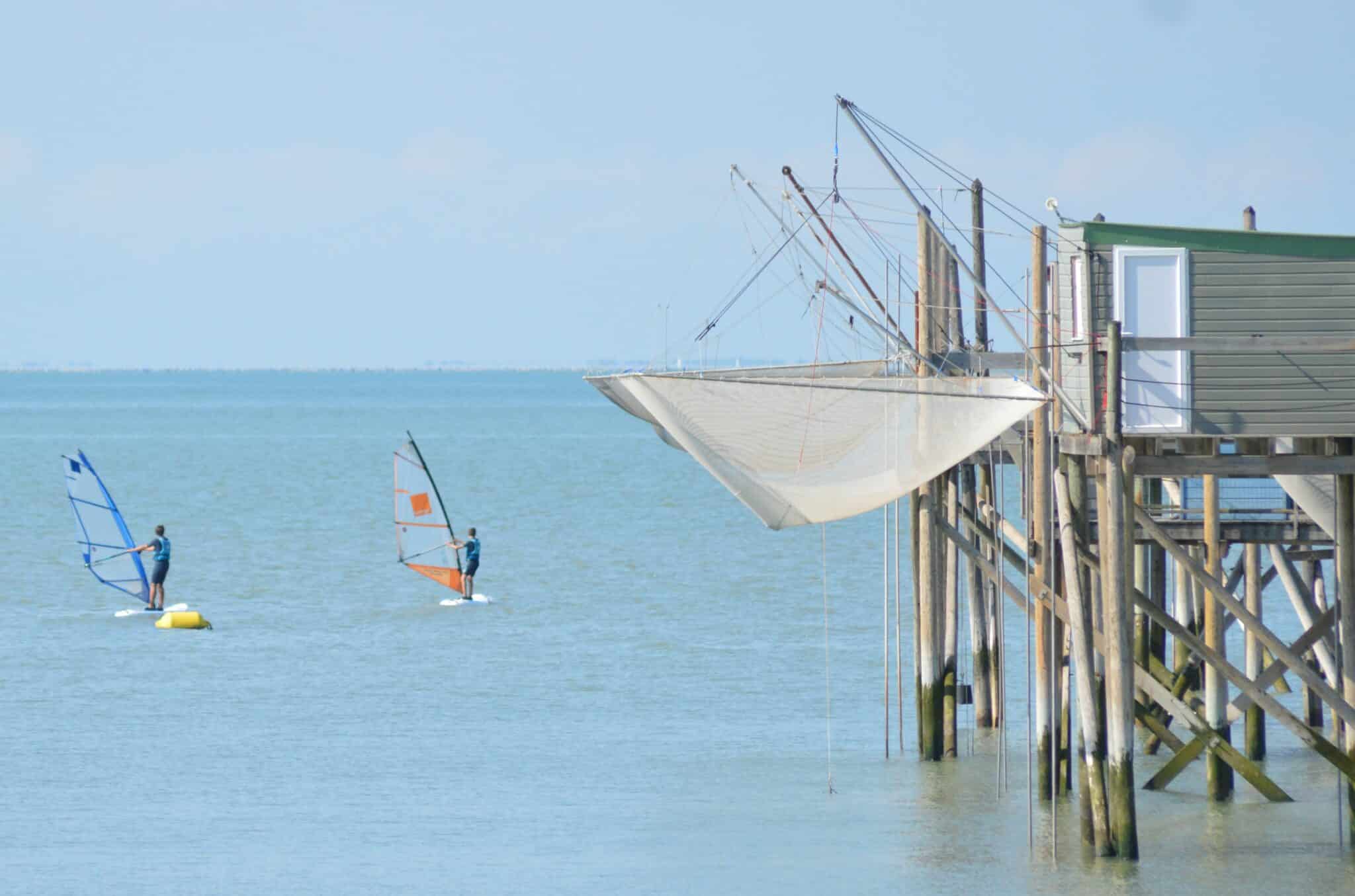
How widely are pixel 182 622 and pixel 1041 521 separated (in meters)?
20.0

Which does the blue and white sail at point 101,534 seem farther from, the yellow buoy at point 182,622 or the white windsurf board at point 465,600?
the white windsurf board at point 465,600

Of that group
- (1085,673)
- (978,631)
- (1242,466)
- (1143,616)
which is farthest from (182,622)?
(1242,466)

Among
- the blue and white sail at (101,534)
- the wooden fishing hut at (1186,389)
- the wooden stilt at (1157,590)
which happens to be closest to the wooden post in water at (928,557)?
the wooden stilt at (1157,590)

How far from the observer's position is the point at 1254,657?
20.3m

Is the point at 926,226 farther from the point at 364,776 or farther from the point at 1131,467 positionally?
the point at 364,776

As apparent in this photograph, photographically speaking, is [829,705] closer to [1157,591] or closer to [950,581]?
[950,581]

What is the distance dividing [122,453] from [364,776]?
3377 inches

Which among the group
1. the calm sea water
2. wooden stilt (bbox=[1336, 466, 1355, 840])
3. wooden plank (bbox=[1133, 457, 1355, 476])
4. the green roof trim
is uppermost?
the green roof trim

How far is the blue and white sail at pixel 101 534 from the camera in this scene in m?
36.8

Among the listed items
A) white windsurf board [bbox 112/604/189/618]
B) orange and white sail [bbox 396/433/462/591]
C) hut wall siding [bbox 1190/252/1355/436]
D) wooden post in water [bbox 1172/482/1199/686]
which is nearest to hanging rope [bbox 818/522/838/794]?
wooden post in water [bbox 1172/482/1199/686]

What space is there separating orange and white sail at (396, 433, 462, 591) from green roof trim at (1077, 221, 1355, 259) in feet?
84.5

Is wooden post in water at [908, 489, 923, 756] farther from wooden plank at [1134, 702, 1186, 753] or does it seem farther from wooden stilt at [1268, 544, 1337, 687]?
wooden stilt at [1268, 544, 1337, 687]

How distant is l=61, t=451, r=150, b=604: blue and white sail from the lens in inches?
1449

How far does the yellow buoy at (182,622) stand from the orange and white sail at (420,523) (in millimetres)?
6863
